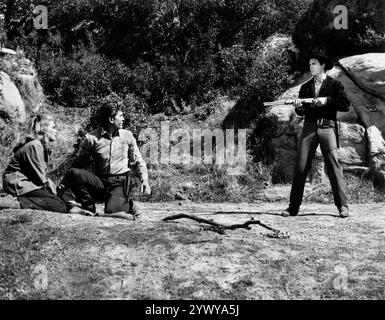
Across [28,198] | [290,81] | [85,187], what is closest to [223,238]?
[85,187]

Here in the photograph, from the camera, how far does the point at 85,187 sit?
6.78 metres

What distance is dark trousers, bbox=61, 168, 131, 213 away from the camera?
266 inches

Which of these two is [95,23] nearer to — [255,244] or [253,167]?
[253,167]

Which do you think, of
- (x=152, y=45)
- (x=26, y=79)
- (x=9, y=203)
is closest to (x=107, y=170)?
(x=9, y=203)

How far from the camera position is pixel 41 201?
6648 mm

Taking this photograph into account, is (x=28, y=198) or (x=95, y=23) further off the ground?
(x=95, y=23)

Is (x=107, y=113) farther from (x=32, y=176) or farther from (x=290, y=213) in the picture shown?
(x=290, y=213)

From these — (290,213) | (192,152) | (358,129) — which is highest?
(358,129)

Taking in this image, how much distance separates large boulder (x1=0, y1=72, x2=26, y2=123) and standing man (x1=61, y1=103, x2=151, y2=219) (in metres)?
4.59

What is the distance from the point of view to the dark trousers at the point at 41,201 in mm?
6598

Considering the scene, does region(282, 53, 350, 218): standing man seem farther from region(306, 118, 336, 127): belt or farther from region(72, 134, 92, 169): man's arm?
region(72, 134, 92, 169): man's arm

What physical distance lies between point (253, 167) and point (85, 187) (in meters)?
4.31

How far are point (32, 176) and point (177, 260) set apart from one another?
2.37 meters

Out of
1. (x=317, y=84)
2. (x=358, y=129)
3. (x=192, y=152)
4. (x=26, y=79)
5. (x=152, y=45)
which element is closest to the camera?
(x=317, y=84)
